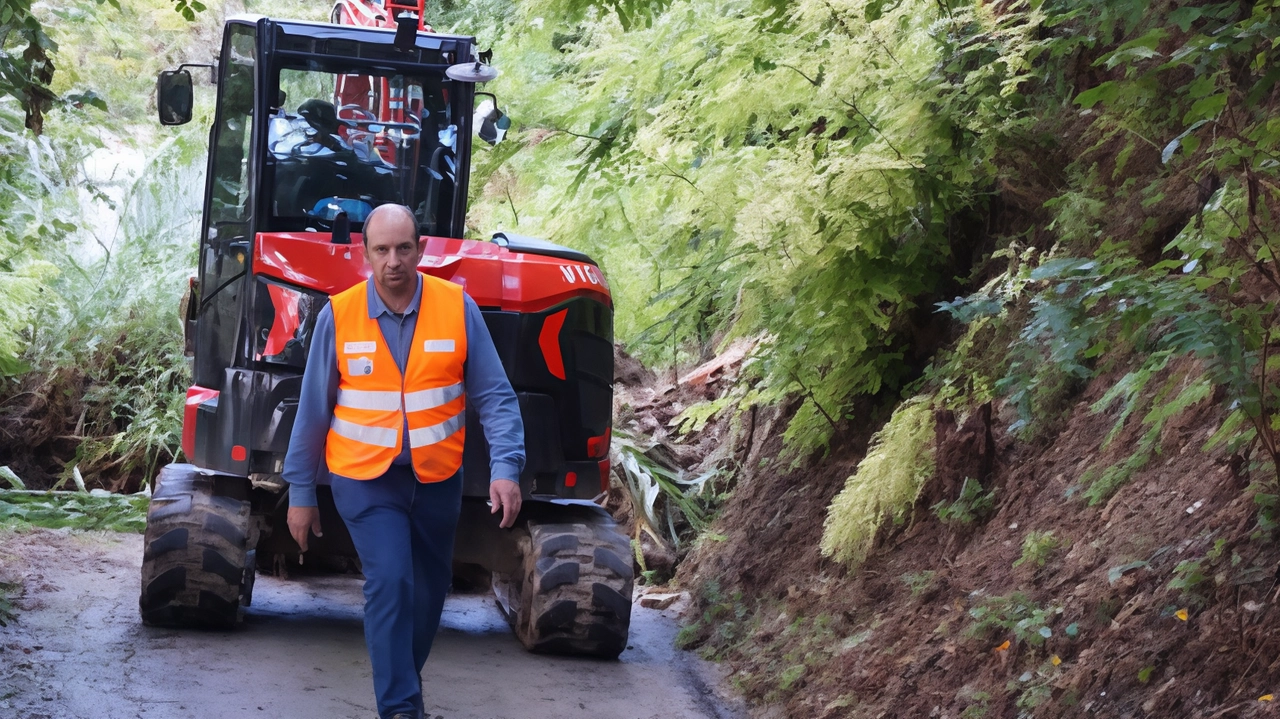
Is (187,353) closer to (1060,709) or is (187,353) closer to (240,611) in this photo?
(240,611)

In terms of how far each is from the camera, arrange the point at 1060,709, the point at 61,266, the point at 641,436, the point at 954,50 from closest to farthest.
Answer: the point at 1060,709, the point at 954,50, the point at 641,436, the point at 61,266

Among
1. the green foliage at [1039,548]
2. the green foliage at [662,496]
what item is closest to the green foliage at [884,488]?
the green foliage at [1039,548]

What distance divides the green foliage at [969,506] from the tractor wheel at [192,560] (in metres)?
4.00

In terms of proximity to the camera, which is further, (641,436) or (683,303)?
(641,436)

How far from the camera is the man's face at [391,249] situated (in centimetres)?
500

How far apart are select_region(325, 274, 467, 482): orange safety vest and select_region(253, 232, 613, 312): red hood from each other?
2.08m

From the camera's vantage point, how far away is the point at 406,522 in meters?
5.06

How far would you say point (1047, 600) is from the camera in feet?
17.7

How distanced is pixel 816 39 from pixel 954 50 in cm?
91

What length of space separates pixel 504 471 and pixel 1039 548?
2.45m

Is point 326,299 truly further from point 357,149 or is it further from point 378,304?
point 378,304

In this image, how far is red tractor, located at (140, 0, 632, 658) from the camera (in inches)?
289

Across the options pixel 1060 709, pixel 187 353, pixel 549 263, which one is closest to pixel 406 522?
pixel 1060 709

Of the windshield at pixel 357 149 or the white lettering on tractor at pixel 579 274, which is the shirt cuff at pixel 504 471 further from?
the windshield at pixel 357 149
